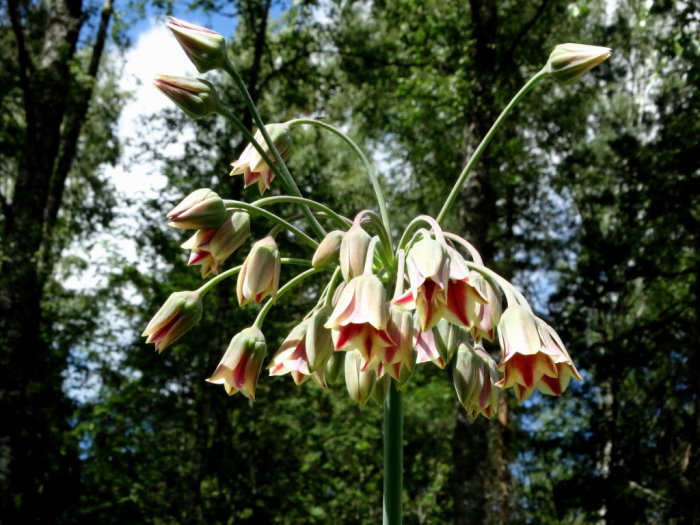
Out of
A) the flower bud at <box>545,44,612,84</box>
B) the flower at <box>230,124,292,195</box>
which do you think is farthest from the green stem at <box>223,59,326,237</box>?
the flower bud at <box>545,44,612,84</box>

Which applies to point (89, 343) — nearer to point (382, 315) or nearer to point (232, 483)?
point (232, 483)

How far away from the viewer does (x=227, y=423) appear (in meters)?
11.5

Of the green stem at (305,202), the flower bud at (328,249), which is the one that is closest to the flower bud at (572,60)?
the green stem at (305,202)

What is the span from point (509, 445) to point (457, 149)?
595cm

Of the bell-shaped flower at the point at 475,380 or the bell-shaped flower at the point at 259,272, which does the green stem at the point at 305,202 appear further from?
the bell-shaped flower at the point at 475,380

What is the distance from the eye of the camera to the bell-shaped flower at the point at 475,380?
152 cm

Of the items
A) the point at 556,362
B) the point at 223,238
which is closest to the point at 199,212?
the point at 223,238

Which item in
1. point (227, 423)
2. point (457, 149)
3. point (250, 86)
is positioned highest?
point (457, 149)

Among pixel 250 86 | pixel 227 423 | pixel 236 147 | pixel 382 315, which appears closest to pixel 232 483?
pixel 227 423

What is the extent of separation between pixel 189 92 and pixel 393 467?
101 cm

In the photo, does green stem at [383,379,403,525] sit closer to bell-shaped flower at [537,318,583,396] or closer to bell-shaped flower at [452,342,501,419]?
bell-shaped flower at [452,342,501,419]

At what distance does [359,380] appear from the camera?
155 centimetres

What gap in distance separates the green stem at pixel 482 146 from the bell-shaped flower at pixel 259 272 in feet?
1.29

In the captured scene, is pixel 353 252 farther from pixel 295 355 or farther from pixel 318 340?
pixel 295 355
